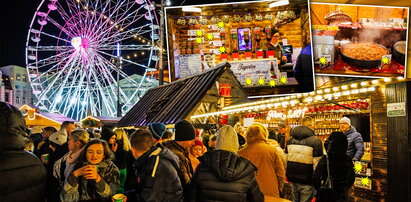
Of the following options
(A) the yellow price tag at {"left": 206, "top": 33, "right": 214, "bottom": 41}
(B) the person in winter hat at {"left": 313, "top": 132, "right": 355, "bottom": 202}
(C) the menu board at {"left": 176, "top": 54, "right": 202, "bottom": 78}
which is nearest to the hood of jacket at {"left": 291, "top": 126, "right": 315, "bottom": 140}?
(B) the person in winter hat at {"left": 313, "top": 132, "right": 355, "bottom": 202}

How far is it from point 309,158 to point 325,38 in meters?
3.14

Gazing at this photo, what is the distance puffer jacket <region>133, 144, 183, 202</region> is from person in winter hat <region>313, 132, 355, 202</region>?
3.10 m

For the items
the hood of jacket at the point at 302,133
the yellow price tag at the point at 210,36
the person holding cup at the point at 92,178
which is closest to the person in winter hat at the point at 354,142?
the hood of jacket at the point at 302,133

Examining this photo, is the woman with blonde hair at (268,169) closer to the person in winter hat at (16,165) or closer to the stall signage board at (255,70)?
the person in winter hat at (16,165)

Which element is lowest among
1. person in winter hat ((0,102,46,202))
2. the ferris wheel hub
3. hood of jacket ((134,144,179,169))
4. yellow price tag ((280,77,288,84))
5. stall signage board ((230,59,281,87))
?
hood of jacket ((134,144,179,169))

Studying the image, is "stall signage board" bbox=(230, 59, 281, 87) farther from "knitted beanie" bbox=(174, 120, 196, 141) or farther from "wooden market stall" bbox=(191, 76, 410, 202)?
"knitted beanie" bbox=(174, 120, 196, 141)

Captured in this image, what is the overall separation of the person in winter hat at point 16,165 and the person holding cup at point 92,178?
3.48 feet

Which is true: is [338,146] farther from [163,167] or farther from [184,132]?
[163,167]

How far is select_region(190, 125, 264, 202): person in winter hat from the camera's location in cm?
305

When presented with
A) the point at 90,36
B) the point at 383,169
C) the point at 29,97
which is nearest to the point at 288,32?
the point at 383,169

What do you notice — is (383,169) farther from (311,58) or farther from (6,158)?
(6,158)

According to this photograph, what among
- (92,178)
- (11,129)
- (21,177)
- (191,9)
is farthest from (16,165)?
(191,9)

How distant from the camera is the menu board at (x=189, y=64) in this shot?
9.06 metres

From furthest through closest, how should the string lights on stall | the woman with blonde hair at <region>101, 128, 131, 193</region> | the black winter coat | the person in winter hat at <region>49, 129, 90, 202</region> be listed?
1. the string lights on stall
2. the woman with blonde hair at <region>101, 128, 131, 193</region>
3. the person in winter hat at <region>49, 129, 90, 202</region>
4. the black winter coat
